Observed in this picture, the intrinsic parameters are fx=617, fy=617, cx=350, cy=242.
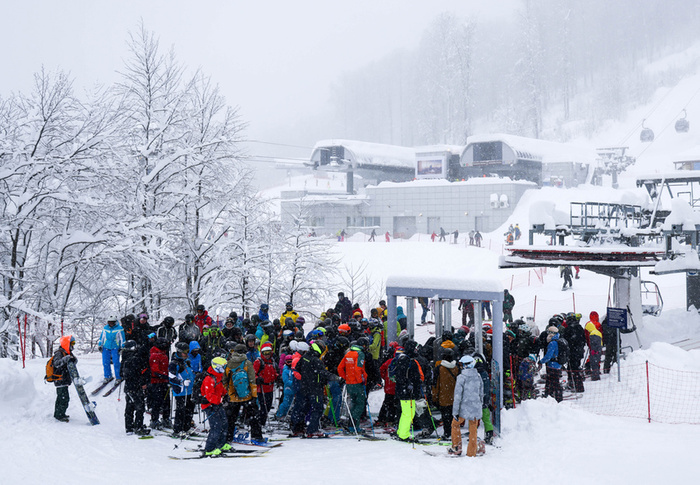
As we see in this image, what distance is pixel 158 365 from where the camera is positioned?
905 centimetres

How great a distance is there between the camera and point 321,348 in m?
9.91

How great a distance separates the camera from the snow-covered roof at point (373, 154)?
6505 centimetres

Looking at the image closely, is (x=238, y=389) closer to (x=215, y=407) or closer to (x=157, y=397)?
(x=215, y=407)

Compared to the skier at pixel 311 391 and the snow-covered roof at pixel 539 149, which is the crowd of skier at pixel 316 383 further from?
the snow-covered roof at pixel 539 149

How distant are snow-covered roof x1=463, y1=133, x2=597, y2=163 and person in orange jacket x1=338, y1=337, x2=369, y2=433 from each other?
5412cm

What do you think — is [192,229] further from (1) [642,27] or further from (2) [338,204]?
(1) [642,27]

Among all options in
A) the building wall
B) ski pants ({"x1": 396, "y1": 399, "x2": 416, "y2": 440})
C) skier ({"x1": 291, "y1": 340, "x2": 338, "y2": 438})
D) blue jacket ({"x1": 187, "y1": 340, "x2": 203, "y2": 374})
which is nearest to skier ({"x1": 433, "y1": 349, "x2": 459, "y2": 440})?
ski pants ({"x1": 396, "y1": 399, "x2": 416, "y2": 440})

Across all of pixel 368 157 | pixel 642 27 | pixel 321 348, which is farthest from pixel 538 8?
pixel 321 348

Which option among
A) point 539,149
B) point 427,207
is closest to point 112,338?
point 427,207

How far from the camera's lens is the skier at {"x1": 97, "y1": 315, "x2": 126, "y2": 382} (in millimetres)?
11289

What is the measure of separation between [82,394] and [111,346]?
213 centimetres

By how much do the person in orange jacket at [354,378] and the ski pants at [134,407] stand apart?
9.75 feet

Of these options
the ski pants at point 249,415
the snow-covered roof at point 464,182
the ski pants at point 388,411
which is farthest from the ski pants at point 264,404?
the snow-covered roof at point 464,182

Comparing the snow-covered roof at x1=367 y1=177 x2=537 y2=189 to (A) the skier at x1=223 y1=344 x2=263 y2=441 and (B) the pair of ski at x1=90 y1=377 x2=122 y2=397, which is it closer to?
(B) the pair of ski at x1=90 y1=377 x2=122 y2=397
